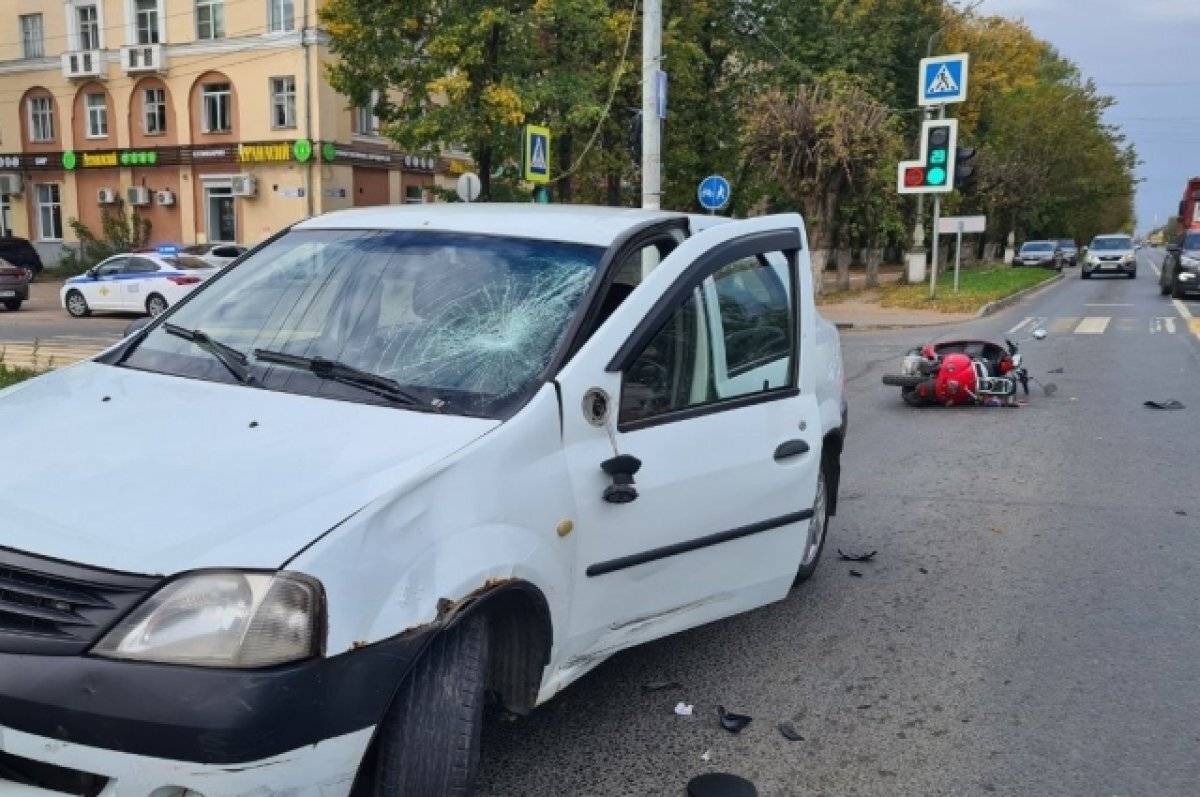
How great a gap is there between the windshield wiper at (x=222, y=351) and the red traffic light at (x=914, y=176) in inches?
815

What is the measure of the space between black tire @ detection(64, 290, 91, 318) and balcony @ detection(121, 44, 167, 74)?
16.3m

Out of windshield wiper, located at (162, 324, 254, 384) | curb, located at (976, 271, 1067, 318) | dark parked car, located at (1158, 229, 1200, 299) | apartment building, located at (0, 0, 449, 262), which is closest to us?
windshield wiper, located at (162, 324, 254, 384)

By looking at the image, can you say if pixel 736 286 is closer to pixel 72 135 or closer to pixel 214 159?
pixel 214 159

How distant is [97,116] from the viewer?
3872 centimetres

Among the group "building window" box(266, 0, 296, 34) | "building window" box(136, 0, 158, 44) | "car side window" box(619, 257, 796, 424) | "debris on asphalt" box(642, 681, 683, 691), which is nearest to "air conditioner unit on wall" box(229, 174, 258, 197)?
"building window" box(266, 0, 296, 34)

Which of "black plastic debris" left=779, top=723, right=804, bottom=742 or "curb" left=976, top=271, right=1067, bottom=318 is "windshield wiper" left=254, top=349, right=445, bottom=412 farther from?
"curb" left=976, top=271, right=1067, bottom=318

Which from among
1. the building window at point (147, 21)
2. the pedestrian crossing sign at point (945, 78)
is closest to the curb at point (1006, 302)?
the pedestrian crossing sign at point (945, 78)

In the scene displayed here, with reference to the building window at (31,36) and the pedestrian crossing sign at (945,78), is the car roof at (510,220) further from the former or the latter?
the building window at (31,36)

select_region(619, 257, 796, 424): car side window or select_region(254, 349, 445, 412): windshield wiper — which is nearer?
select_region(254, 349, 445, 412): windshield wiper

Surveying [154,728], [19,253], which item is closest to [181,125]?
[19,253]

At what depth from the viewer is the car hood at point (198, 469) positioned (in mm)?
2207

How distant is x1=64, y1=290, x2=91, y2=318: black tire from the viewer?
75.8 feet

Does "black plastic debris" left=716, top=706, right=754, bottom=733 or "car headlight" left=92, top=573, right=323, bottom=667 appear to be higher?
"car headlight" left=92, top=573, right=323, bottom=667

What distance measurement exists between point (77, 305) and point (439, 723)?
2408 cm
